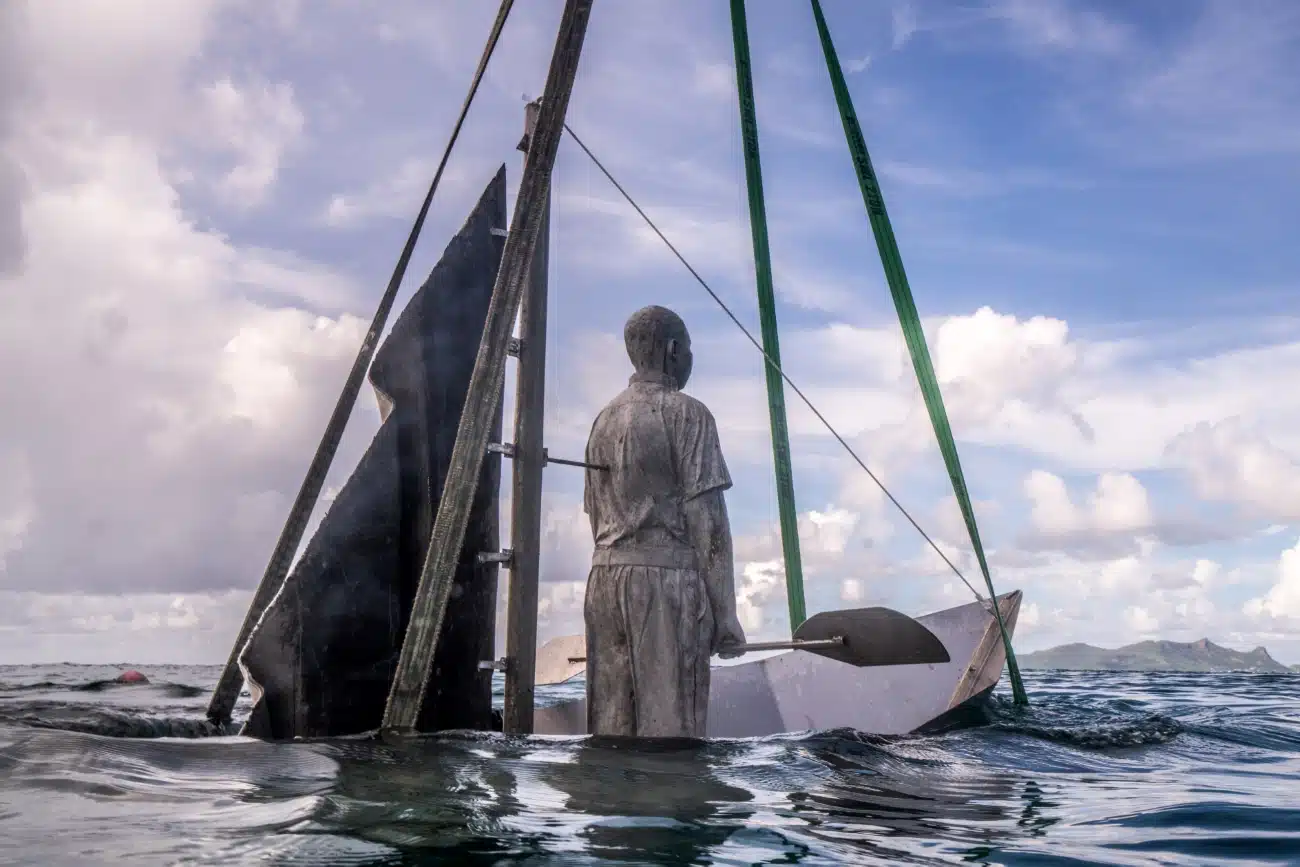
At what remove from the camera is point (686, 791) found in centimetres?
485

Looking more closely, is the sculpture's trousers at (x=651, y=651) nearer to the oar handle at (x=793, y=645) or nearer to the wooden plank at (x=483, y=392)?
the oar handle at (x=793, y=645)

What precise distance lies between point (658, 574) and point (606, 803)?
6.65ft

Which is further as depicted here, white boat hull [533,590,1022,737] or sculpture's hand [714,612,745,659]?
white boat hull [533,590,1022,737]

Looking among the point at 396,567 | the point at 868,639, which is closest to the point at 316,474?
the point at 396,567

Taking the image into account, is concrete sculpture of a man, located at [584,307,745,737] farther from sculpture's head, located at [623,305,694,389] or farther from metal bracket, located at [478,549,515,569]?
metal bracket, located at [478,549,515,569]

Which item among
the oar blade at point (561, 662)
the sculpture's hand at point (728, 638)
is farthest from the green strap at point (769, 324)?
the sculpture's hand at point (728, 638)

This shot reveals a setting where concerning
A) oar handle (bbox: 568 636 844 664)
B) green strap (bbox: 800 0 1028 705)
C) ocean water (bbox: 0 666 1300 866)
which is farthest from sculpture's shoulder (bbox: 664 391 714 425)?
green strap (bbox: 800 0 1028 705)

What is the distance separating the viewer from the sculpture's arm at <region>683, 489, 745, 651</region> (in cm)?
654

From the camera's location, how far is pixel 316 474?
840cm

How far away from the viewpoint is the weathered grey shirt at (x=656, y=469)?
257 inches

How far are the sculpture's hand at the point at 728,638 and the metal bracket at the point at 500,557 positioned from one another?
1.41 m

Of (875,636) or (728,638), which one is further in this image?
(875,636)

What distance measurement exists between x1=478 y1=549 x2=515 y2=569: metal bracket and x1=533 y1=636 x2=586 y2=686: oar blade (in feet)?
3.71

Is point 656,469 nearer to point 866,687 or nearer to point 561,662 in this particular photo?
point 561,662
